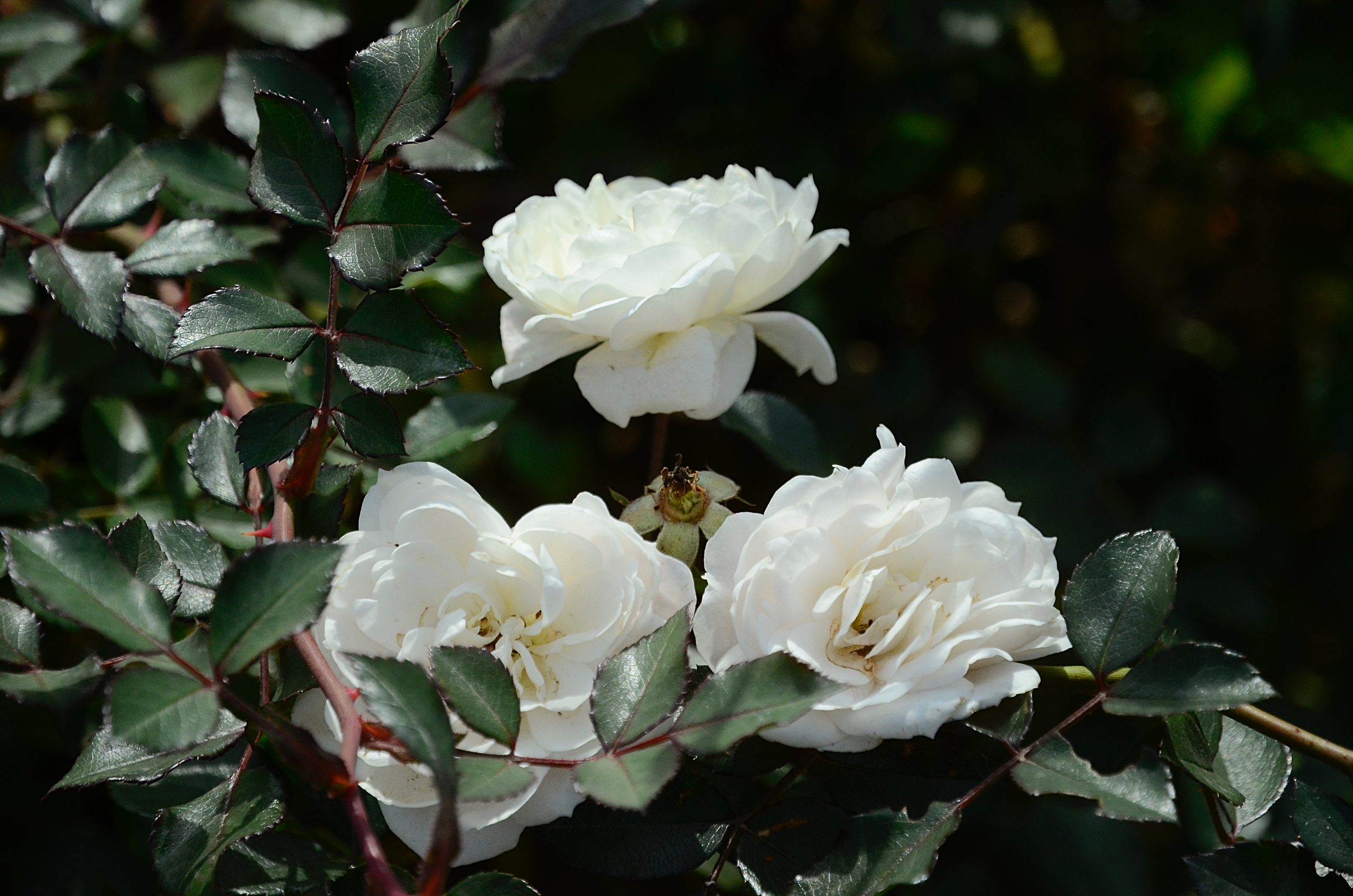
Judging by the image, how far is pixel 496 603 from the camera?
0.63 meters

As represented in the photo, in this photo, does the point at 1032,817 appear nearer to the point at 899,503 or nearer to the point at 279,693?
the point at 899,503

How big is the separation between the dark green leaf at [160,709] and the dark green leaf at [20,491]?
41cm

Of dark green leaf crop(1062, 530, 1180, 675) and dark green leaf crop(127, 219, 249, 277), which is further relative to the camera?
dark green leaf crop(127, 219, 249, 277)

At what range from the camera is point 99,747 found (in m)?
0.61

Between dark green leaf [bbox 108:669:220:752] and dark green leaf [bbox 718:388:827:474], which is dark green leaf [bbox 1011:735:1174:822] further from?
dark green leaf [bbox 108:669:220:752]

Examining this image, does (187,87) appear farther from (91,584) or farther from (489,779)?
(489,779)

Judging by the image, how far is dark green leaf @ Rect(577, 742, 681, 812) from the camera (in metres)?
0.50

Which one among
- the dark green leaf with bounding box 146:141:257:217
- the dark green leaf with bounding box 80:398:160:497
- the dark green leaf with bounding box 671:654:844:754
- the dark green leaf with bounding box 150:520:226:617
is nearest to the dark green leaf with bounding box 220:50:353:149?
the dark green leaf with bounding box 146:141:257:217

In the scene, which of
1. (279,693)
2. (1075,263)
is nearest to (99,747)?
(279,693)

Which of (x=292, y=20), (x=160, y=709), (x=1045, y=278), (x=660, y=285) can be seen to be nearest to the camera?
(x=160, y=709)

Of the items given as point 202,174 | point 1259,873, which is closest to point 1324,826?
point 1259,873

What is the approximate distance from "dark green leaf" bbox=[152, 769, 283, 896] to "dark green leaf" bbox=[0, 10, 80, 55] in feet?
2.40

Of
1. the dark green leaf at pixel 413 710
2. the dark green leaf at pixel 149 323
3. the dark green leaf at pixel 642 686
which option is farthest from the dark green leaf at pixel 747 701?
the dark green leaf at pixel 149 323

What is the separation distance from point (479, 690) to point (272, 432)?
213mm
